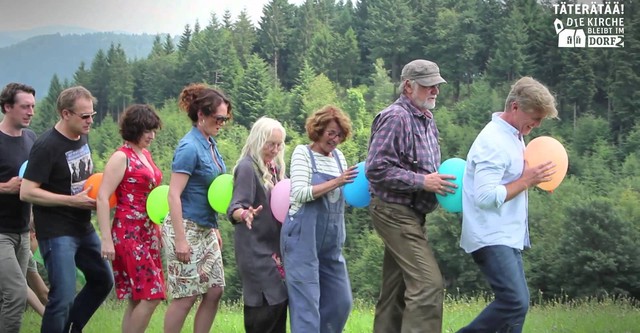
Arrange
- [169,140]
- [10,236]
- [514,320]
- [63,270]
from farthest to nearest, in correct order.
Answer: [169,140] < [10,236] < [63,270] < [514,320]

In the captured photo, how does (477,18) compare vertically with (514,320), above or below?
above

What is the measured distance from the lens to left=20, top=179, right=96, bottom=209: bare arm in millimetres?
5695

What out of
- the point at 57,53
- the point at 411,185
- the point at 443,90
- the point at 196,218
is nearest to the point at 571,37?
the point at 443,90

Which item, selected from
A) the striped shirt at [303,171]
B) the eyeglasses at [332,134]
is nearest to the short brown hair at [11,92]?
the striped shirt at [303,171]

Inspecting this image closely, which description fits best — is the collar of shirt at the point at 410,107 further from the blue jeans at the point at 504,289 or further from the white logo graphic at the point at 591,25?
the white logo graphic at the point at 591,25

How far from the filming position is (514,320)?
5.23 metres

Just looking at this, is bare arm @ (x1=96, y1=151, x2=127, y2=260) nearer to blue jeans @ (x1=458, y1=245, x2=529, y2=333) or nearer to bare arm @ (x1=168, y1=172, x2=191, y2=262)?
bare arm @ (x1=168, y1=172, x2=191, y2=262)

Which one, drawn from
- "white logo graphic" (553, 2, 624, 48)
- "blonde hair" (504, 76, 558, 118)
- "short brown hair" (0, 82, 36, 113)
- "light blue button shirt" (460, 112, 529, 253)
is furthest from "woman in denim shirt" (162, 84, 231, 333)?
"white logo graphic" (553, 2, 624, 48)

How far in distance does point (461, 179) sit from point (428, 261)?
56 centimetres

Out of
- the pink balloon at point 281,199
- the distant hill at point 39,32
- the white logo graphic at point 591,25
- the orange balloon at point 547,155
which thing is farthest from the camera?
the distant hill at point 39,32

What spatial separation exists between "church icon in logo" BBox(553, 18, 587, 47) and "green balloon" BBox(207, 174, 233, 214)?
299 feet

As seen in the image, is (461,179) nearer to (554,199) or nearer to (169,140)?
(554,199)

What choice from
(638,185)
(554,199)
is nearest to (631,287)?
(554,199)

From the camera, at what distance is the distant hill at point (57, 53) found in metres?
132
